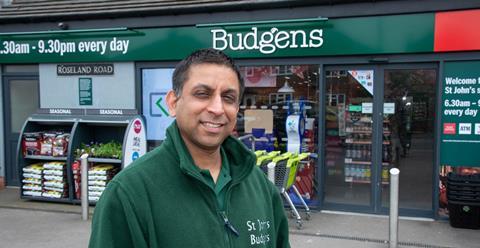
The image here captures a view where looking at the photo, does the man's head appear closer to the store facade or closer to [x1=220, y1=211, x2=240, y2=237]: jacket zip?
[x1=220, y1=211, x2=240, y2=237]: jacket zip

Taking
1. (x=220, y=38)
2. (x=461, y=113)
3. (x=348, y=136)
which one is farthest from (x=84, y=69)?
(x=461, y=113)

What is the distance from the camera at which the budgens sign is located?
743 cm

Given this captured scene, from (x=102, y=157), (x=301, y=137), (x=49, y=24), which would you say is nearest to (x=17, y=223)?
(x=102, y=157)

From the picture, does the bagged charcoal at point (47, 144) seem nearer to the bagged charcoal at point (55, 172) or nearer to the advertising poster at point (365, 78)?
the bagged charcoal at point (55, 172)

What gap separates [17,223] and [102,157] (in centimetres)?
172

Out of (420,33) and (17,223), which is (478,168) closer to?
(420,33)

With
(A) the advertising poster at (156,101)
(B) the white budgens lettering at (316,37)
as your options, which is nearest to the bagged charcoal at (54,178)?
(A) the advertising poster at (156,101)

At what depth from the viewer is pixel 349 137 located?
24.8 feet

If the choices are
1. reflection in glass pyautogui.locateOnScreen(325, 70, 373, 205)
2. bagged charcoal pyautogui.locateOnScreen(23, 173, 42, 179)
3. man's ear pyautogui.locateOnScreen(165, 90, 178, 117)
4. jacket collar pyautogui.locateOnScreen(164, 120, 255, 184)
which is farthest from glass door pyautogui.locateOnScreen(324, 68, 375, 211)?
man's ear pyautogui.locateOnScreen(165, 90, 178, 117)

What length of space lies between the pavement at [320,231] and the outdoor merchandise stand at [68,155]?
0.50 meters

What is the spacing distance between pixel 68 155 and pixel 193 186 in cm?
685

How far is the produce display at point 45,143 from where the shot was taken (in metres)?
8.08

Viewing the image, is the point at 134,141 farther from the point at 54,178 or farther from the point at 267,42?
the point at 267,42

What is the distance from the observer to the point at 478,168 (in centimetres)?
679
